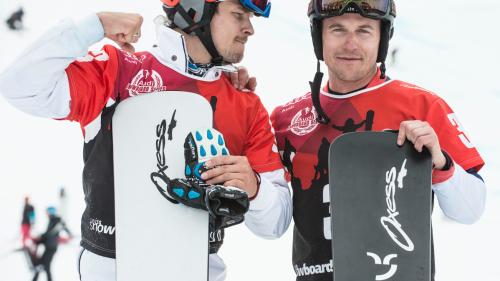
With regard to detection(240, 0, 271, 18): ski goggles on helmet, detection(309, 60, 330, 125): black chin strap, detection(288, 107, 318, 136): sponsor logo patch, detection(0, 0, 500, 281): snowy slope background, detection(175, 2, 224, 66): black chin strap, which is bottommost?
detection(0, 0, 500, 281): snowy slope background

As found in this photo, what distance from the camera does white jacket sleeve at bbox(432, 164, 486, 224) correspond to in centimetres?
265

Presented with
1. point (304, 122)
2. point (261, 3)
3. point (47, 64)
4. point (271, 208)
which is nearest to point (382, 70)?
point (304, 122)

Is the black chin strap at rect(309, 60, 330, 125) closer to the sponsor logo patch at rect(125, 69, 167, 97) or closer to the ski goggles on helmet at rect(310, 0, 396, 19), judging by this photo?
the ski goggles on helmet at rect(310, 0, 396, 19)

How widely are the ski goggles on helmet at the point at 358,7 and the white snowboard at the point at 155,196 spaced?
2.09 feet

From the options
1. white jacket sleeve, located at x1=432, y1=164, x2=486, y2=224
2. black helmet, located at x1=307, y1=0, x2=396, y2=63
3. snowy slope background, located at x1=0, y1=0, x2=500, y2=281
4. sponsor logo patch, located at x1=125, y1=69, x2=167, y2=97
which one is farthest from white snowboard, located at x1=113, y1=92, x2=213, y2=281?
snowy slope background, located at x1=0, y1=0, x2=500, y2=281

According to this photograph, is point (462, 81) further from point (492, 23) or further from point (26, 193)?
point (26, 193)

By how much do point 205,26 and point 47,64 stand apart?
0.76 m

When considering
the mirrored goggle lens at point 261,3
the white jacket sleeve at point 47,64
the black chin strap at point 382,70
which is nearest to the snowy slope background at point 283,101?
the black chin strap at point 382,70

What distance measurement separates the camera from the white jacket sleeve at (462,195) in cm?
265

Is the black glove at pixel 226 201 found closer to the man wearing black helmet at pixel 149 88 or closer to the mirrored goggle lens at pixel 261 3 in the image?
the man wearing black helmet at pixel 149 88

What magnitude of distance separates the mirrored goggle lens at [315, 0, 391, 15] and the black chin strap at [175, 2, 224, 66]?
0.46 meters

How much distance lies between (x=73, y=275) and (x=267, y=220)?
121 inches

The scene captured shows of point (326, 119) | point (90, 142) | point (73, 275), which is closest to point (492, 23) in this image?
point (73, 275)

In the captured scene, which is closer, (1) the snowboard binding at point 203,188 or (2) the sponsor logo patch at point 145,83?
(1) the snowboard binding at point 203,188
